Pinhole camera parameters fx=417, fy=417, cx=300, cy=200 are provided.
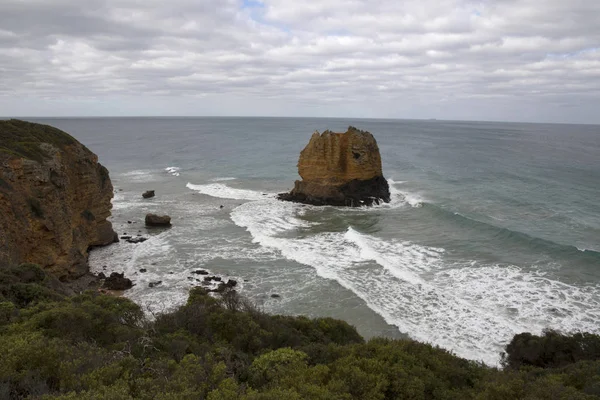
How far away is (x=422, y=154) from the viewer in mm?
89125

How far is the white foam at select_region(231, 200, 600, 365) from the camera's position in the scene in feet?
61.9

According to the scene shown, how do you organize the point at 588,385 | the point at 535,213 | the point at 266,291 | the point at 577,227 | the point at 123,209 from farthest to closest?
the point at 123,209 → the point at 535,213 → the point at 577,227 → the point at 266,291 → the point at 588,385

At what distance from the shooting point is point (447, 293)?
22.4m

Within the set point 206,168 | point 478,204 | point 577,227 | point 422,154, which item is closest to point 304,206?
point 478,204

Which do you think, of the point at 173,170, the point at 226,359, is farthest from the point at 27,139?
the point at 173,170

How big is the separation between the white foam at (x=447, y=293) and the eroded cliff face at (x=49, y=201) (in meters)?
12.1

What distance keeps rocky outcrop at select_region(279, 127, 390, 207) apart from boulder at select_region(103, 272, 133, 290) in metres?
24.3

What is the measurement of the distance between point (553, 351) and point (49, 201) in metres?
26.0

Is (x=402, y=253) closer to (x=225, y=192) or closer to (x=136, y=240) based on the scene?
(x=136, y=240)

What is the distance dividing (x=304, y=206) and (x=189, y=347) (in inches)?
1296

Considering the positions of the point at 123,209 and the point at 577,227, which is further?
the point at 123,209

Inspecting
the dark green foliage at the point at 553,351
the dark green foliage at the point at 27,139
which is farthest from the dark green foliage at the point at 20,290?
the dark green foliage at the point at 553,351

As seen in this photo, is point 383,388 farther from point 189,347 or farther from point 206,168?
point 206,168

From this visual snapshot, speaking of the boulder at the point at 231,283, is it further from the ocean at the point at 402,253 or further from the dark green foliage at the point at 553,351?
the dark green foliage at the point at 553,351
